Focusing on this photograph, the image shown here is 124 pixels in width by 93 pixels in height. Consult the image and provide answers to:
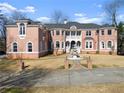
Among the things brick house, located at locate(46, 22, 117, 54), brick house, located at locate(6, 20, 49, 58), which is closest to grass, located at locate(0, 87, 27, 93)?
brick house, located at locate(6, 20, 49, 58)

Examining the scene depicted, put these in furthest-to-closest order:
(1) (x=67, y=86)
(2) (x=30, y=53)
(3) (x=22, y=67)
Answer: (2) (x=30, y=53) < (3) (x=22, y=67) < (1) (x=67, y=86)

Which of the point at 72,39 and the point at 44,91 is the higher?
the point at 72,39

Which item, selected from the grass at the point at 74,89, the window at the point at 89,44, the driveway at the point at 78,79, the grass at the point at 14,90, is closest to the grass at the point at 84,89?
the grass at the point at 74,89

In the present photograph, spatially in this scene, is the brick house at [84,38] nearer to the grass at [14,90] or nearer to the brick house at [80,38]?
the brick house at [80,38]

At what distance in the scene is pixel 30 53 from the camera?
49000 millimetres

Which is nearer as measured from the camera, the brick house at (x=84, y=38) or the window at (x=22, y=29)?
the window at (x=22, y=29)

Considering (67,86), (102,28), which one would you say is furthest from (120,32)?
(67,86)

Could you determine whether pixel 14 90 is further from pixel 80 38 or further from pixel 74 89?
pixel 80 38

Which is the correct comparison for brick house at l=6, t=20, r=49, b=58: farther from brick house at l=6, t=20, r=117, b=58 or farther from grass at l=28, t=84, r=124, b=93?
grass at l=28, t=84, r=124, b=93

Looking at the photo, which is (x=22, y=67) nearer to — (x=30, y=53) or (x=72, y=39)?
(x=30, y=53)

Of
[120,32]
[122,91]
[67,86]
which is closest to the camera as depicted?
[122,91]

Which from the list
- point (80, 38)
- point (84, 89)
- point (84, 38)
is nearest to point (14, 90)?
point (84, 89)

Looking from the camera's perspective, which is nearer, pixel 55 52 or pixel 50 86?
pixel 50 86

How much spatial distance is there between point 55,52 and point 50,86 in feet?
150
